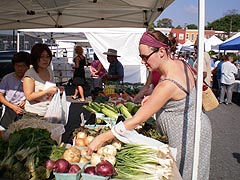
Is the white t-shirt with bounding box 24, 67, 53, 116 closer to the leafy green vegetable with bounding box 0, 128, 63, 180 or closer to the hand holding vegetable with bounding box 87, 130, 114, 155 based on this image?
the leafy green vegetable with bounding box 0, 128, 63, 180

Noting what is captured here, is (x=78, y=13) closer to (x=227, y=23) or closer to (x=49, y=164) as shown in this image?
(x=49, y=164)

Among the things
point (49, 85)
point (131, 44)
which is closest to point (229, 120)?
point (131, 44)

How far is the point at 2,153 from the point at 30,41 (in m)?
19.3

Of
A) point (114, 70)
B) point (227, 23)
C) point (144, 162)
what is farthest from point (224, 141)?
point (227, 23)

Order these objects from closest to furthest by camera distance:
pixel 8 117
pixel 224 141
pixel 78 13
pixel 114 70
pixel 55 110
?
pixel 55 110, pixel 8 117, pixel 78 13, pixel 224 141, pixel 114 70

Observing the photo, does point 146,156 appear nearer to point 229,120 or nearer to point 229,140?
point 229,140

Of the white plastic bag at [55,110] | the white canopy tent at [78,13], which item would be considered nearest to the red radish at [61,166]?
the white plastic bag at [55,110]

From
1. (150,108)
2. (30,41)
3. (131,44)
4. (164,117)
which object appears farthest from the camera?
(30,41)

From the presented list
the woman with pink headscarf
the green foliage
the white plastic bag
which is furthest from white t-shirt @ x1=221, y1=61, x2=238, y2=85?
the green foliage

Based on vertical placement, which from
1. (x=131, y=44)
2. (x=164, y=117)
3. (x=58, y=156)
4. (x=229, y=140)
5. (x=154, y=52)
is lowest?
(x=229, y=140)

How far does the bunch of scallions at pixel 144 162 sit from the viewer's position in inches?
81.8

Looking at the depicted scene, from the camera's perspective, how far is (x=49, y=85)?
12.1 ft

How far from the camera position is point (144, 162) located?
2152 mm

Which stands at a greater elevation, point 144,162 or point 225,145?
point 144,162
